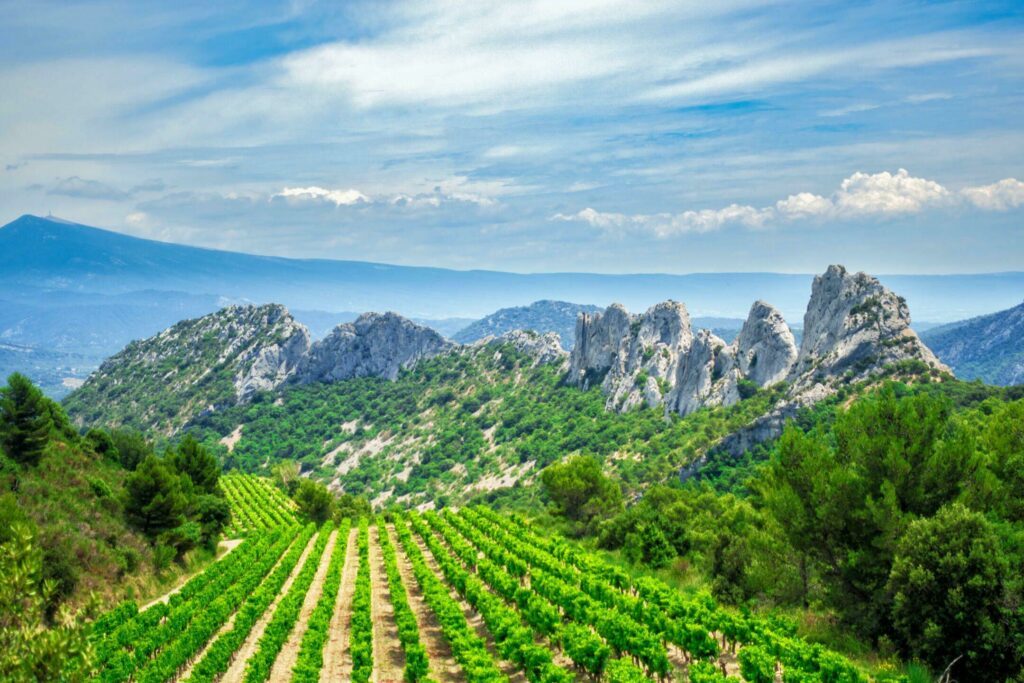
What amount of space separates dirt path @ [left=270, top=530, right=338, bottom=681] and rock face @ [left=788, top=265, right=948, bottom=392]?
78.6 metres

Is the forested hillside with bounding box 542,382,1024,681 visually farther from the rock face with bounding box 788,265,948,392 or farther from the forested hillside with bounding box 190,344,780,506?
the rock face with bounding box 788,265,948,392

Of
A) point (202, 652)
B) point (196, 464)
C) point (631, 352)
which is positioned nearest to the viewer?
point (202, 652)

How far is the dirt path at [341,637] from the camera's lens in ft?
92.8

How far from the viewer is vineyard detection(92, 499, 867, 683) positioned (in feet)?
78.7

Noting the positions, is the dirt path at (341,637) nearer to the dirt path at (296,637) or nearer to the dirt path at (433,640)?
the dirt path at (296,637)

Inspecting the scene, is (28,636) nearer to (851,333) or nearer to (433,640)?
(433,640)

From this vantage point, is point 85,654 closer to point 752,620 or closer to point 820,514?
point 752,620

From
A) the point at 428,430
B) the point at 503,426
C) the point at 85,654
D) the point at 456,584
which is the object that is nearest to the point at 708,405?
the point at 503,426

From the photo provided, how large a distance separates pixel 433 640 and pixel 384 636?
8.80 feet

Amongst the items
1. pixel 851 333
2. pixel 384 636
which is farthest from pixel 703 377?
pixel 384 636

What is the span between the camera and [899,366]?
303ft

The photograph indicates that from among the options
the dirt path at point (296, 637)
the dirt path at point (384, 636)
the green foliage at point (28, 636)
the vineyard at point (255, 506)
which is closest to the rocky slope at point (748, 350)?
the dirt path at point (384, 636)

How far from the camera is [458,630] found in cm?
3061

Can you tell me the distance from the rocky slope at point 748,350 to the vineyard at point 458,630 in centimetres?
6899
